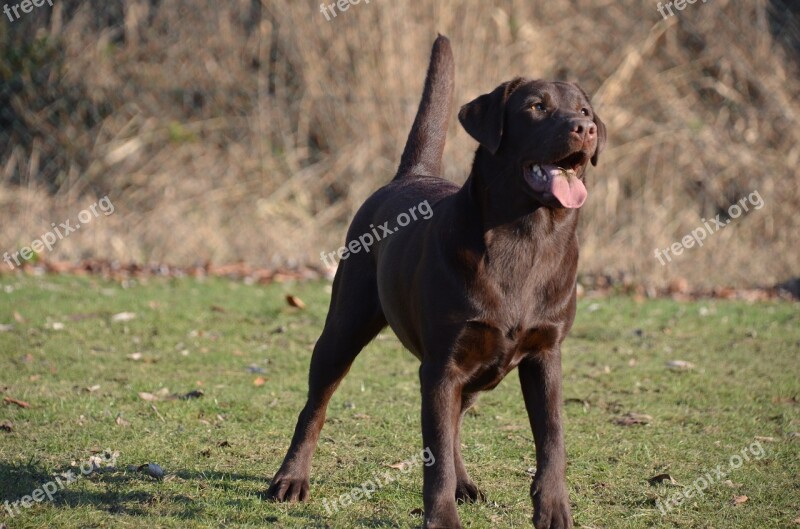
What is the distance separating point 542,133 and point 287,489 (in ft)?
5.29

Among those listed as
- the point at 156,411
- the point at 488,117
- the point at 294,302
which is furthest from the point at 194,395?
the point at 488,117

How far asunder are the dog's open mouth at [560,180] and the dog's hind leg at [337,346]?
36.6 inches

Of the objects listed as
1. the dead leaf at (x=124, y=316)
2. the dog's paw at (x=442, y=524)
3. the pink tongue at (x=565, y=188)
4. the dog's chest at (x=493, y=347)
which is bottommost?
the dog's paw at (x=442, y=524)

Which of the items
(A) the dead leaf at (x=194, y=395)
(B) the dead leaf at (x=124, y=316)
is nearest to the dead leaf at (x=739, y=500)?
(A) the dead leaf at (x=194, y=395)

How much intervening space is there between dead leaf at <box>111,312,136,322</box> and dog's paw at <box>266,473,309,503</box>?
11.8 ft

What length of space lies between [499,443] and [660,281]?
194 inches

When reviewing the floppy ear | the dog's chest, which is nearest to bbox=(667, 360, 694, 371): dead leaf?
the floppy ear

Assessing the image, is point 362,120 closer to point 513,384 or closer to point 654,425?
point 513,384

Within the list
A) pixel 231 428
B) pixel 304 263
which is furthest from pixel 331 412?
pixel 304 263

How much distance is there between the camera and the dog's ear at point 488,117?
3.38 meters

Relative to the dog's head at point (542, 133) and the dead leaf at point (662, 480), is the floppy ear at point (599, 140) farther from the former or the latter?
the dead leaf at point (662, 480)

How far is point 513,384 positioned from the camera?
5.85 meters

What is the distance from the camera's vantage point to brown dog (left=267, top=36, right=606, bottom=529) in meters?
3.26

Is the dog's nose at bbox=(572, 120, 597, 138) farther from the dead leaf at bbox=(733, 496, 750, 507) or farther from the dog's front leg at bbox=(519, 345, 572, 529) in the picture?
the dead leaf at bbox=(733, 496, 750, 507)
